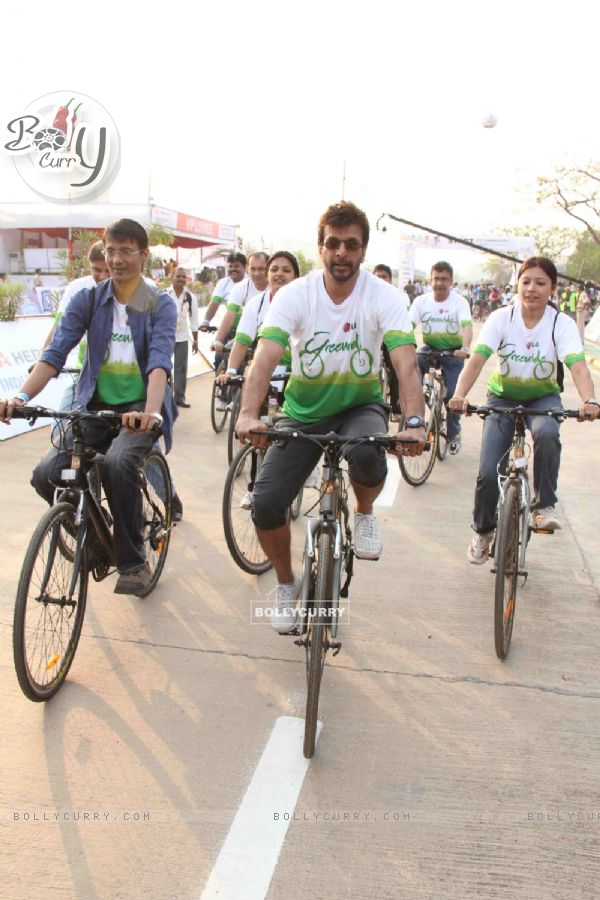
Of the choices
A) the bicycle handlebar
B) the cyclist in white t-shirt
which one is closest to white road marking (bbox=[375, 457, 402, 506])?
the cyclist in white t-shirt

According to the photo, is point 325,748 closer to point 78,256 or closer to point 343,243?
point 343,243

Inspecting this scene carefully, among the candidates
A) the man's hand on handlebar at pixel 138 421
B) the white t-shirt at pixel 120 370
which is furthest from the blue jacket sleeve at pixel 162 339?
the man's hand on handlebar at pixel 138 421

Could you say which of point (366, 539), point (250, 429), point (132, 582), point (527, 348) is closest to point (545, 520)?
point (527, 348)

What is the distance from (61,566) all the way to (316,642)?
4.03ft

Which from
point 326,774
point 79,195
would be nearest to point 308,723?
point 326,774

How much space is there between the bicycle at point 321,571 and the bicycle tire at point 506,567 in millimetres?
950

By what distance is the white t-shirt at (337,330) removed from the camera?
3.41 meters

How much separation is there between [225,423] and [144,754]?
6.45 m

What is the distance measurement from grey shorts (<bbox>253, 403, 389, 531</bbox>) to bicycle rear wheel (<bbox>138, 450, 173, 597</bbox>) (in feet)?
3.46

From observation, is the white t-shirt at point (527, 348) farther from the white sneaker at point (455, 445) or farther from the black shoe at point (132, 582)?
the white sneaker at point (455, 445)

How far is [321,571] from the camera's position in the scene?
3014 mm

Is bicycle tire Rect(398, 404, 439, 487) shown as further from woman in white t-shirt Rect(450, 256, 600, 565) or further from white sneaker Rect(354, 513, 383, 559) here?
white sneaker Rect(354, 513, 383, 559)

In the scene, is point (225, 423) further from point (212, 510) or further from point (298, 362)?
point (298, 362)

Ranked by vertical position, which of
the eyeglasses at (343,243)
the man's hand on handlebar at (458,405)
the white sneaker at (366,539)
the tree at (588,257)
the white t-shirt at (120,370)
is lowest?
the white sneaker at (366,539)
